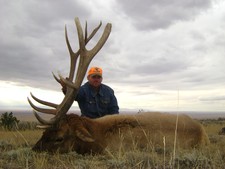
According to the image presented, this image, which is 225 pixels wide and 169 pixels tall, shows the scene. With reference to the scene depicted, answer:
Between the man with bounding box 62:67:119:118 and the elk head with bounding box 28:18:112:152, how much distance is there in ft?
4.54

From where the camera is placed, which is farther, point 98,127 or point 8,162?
point 98,127

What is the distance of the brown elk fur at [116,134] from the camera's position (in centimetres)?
562

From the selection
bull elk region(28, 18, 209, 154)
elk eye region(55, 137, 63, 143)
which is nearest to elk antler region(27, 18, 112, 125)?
bull elk region(28, 18, 209, 154)

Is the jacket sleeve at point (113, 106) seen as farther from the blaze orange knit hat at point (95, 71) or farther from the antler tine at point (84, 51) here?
the antler tine at point (84, 51)

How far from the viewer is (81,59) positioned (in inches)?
245

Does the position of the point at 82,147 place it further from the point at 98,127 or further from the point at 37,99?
the point at 37,99

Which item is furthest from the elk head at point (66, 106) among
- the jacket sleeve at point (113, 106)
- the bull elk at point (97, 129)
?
the jacket sleeve at point (113, 106)

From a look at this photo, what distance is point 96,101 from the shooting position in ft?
25.5

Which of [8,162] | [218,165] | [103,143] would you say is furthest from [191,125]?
[8,162]

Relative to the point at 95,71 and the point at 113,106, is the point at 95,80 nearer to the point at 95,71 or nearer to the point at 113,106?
the point at 95,71

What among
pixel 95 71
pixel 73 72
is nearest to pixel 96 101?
pixel 95 71

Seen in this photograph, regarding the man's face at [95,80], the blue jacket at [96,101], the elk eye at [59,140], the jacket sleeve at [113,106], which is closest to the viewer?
the elk eye at [59,140]

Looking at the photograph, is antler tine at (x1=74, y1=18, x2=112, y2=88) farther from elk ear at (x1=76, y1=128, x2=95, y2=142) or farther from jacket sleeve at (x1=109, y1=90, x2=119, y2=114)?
jacket sleeve at (x1=109, y1=90, x2=119, y2=114)

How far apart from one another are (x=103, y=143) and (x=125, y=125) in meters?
0.48
